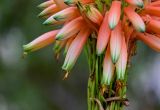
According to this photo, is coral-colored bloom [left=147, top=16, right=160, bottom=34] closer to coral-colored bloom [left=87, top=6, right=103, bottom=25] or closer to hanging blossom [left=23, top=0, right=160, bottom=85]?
hanging blossom [left=23, top=0, right=160, bottom=85]

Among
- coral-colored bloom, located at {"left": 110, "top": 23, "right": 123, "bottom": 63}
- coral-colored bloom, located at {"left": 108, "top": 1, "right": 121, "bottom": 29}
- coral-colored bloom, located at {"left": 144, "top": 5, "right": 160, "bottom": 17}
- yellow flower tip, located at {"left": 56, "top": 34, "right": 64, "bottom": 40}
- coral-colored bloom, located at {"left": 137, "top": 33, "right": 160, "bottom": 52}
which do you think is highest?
coral-colored bloom, located at {"left": 108, "top": 1, "right": 121, "bottom": 29}

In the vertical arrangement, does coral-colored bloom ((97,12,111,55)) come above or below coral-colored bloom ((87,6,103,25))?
below

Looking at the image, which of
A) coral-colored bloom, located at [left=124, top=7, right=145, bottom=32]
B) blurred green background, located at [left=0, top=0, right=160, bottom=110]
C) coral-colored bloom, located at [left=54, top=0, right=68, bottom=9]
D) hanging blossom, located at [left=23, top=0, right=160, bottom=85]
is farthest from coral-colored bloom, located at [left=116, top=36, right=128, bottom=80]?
blurred green background, located at [left=0, top=0, right=160, bottom=110]

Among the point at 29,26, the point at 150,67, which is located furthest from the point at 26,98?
the point at 150,67

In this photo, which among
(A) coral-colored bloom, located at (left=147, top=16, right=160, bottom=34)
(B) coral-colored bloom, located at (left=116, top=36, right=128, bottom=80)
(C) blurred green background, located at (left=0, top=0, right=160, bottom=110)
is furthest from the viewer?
(C) blurred green background, located at (left=0, top=0, right=160, bottom=110)

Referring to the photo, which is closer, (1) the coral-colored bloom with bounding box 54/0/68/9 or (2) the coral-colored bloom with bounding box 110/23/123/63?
(2) the coral-colored bloom with bounding box 110/23/123/63

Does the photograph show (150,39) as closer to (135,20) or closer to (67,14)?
(135,20)

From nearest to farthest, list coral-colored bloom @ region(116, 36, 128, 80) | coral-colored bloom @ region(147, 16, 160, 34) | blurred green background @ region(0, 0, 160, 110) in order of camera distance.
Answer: coral-colored bloom @ region(116, 36, 128, 80), coral-colored bloom @ region(147, 16, 160, 34), blurred green background @ region(0, 0, 160, 110)

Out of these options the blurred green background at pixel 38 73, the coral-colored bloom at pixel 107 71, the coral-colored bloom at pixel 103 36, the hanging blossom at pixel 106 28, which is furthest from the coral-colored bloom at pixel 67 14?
the blurred green background at pixel 38 73
